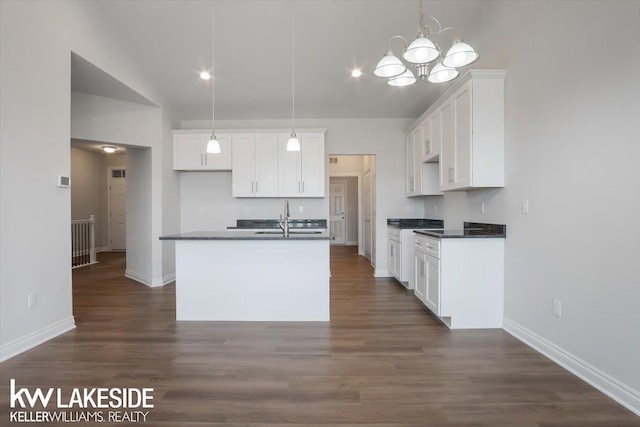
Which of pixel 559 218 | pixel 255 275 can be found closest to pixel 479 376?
pixel 559 218

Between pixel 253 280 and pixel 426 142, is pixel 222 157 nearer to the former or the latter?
pixel 253 280

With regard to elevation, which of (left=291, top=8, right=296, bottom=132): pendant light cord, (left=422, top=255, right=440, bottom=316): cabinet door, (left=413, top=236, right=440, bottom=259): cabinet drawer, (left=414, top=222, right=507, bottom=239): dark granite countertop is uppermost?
(left=291, top=8, right=296, bottom=132): pendant light cord

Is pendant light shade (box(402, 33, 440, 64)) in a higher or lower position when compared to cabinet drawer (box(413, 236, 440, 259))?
higher

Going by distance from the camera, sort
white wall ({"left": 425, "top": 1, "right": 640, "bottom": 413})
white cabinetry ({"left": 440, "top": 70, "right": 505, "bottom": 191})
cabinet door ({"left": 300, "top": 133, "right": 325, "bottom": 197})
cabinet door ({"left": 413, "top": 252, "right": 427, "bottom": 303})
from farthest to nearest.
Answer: cabinet door ({"left": 300, "top": 133, "right": 325, "bottom": 197})
cabinet door ({"left": 413, "top": 252, "right": 427, "bottom": 303})
white cabinetry ({"left": 440, "top": 70, "right": 505, "bottom": 191})
white wall ({"left": 425, "top": 1, "right": 640, "bottom": 413})

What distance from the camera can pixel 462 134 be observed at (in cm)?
347

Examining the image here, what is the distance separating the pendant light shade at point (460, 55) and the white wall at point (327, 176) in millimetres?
3707

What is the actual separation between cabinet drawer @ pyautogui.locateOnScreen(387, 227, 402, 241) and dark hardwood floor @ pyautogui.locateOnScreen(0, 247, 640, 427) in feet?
5.36

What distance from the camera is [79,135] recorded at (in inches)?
184

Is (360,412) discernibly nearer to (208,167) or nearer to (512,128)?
(512,128)

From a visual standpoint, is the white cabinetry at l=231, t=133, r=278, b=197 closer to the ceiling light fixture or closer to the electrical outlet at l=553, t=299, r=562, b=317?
the ceiling light fixture

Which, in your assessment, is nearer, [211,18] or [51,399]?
[51,399]

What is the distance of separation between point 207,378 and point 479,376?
1.92 m

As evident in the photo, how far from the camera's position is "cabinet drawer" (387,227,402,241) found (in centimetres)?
521

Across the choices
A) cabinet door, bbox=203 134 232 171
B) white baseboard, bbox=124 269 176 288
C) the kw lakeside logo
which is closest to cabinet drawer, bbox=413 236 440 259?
the kw lakeside logo
